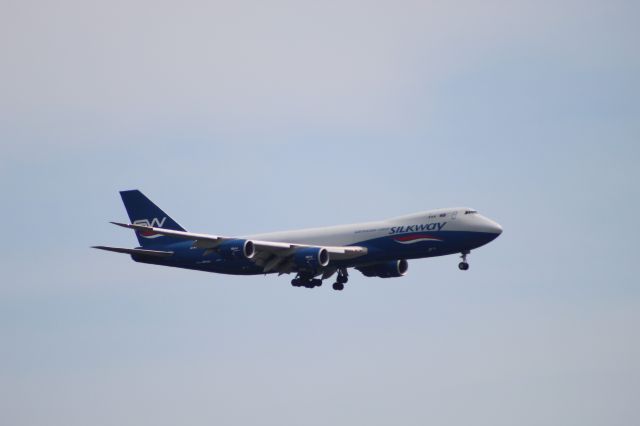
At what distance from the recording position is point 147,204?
94.1 meters

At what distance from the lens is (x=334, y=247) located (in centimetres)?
8406

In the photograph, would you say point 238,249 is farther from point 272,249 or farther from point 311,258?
point 311,258

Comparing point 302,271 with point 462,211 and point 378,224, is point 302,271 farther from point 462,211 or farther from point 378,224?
point 462,211

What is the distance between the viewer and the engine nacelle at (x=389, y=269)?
293ft

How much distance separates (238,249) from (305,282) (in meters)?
6.56

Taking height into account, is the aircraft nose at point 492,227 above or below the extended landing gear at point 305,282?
above

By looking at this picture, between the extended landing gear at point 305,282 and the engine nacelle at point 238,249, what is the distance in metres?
4.72

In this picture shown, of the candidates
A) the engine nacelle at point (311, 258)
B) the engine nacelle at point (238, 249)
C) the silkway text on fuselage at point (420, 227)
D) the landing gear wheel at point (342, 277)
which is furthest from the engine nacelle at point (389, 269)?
the engine nacelle at point (238, 249)

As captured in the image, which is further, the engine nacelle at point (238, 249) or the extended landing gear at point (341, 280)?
the extended landing gear at point (341, 280)

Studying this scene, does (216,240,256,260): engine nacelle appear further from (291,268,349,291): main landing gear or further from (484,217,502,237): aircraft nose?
(484,217,502,237): aircraft nose

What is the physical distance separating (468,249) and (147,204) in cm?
2776

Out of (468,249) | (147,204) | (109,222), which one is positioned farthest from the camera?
(147,204)

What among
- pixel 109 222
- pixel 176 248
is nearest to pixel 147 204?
pixel 176 248

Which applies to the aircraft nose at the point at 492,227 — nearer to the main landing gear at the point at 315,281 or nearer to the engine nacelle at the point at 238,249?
the main landing gear at the point at 315,281
